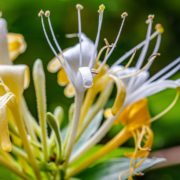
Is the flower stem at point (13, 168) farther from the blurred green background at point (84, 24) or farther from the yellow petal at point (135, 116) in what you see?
the blurred green background at point (84, 24)

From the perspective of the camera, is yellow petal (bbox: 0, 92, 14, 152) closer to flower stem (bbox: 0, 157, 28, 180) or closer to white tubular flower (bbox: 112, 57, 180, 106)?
flower stem (bbox: 0, 157, 28, 180)

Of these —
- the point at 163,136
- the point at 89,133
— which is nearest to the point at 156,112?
the point at 163,136

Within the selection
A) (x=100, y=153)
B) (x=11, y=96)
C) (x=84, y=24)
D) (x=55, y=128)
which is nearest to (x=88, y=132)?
(x=100, y=153)

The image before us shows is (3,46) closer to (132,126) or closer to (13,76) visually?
(13,76)

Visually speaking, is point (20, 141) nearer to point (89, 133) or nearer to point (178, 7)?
point (89, 133)

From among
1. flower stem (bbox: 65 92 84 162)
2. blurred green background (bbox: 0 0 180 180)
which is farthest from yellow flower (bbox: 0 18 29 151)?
blurred green background (bbox: 0 0 180 180)

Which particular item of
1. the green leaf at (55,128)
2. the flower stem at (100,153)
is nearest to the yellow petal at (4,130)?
the green leaf at (55,128)

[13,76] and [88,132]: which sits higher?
[13,76]
